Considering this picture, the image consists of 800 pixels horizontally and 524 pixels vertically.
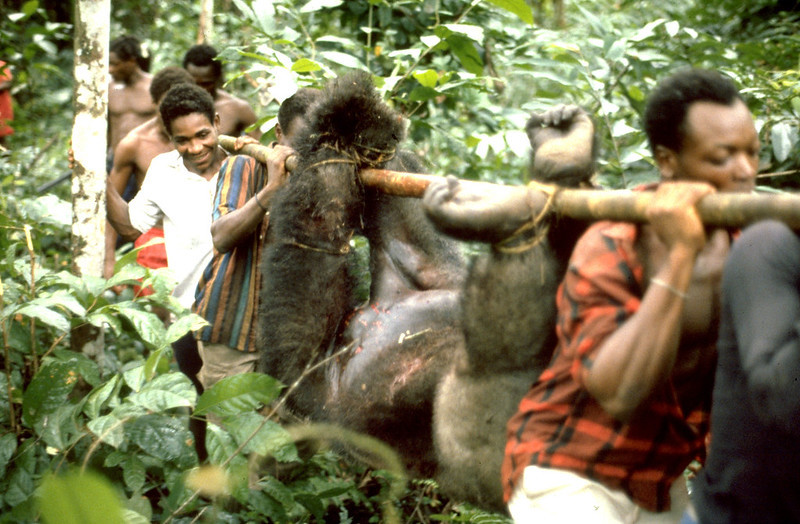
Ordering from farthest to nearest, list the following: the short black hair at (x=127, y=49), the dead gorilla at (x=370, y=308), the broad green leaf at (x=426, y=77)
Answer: the short black hair at (x=127, y=49) → the broad green leaf at (x=426, y=77) → the dead gorilla at (x=370, y=308)

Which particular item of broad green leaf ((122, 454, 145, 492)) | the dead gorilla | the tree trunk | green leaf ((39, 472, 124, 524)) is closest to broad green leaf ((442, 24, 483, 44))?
the dead gorilla

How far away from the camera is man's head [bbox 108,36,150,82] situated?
7.02 m

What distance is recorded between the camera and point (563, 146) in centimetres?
230

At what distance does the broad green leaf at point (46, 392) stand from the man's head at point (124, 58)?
4459 mm

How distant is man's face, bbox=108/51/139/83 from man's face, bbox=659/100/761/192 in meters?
6.17

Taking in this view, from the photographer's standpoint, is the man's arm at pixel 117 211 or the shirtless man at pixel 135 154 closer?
the man's arm at pixel 117 211

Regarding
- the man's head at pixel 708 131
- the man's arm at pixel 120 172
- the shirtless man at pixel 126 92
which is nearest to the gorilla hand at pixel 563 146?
the man's head at pixel 708 131

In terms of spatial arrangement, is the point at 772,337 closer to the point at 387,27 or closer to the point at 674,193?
the point at 674,193

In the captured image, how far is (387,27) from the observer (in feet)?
17.2

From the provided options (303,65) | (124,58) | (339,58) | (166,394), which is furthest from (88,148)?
Answer: (124,58)

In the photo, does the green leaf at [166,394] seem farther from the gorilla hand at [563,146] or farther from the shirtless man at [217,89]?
the shirtless man at [217,89]

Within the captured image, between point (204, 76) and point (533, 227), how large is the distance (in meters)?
4.54

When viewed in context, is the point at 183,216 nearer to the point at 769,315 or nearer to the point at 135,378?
the point at 135,378

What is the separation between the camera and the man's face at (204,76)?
6.12 metres
